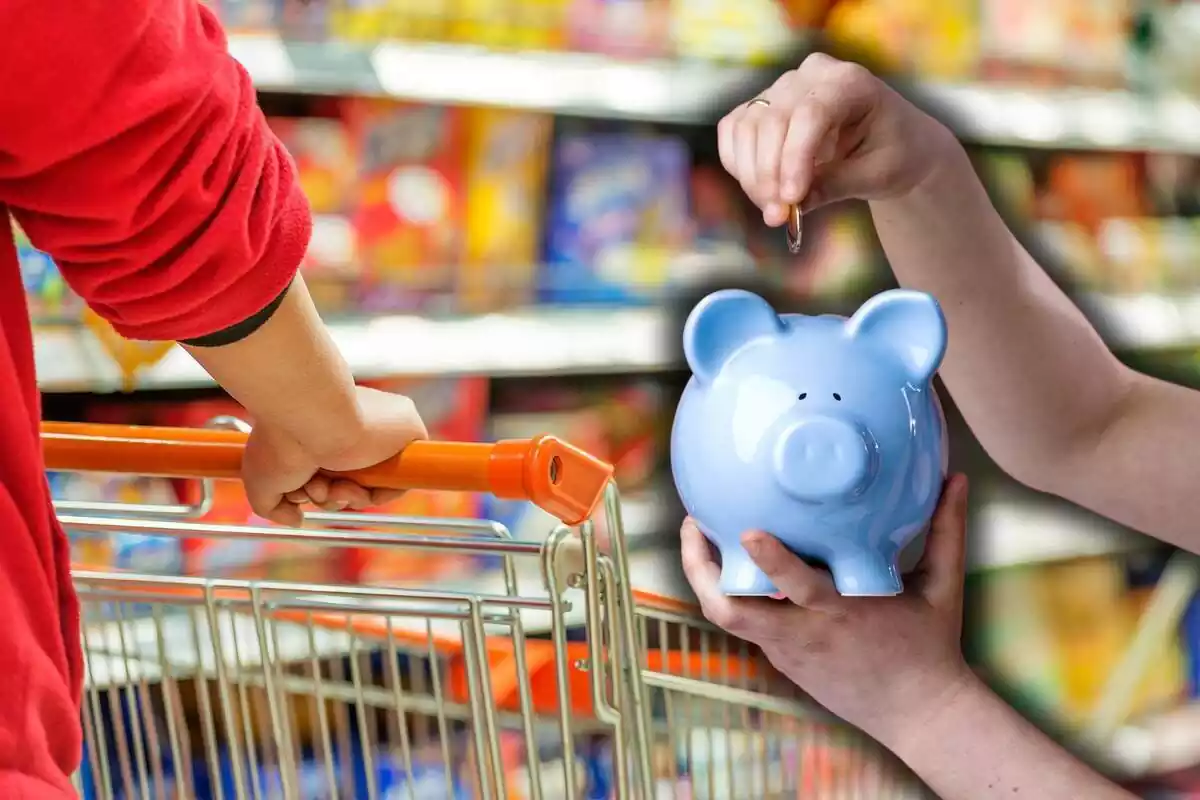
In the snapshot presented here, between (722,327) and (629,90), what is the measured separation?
3.68 feet

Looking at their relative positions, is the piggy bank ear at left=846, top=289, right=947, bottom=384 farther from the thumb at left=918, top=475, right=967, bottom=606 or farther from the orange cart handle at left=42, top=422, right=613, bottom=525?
the orange cart handle at left=42, top=422, right=613, bottom=525

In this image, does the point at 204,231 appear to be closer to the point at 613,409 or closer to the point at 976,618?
the point at 613,409

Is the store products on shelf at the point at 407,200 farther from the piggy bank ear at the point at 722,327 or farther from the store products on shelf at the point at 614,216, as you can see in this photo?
the piggy bank ear at the point at 722,327

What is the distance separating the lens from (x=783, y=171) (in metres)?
0.84

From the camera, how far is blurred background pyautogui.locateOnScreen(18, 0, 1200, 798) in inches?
67.6

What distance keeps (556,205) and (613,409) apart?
1.16 ft

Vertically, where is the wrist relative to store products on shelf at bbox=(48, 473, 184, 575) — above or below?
below

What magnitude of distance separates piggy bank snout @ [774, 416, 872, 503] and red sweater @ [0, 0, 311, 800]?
12.7 inches

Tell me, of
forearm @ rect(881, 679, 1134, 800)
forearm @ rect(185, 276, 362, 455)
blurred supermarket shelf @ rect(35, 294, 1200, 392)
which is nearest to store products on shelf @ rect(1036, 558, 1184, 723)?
blurred supermarket shelf @ rect(35, 294, 1200, 392)

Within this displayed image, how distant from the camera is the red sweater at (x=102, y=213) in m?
0.47

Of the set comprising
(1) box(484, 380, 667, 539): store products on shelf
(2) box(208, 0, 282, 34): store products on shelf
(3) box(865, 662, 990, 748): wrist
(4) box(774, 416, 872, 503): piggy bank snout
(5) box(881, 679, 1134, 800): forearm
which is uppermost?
(2) box(208, 0, 282, 34): store products on shelf

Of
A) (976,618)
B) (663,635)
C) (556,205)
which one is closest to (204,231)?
(663,635)

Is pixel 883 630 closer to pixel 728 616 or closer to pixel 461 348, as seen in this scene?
pixel 728 616

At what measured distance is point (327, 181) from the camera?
1.80 m
